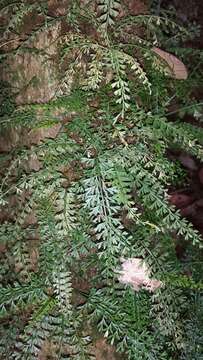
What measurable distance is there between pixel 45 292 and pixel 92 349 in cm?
24

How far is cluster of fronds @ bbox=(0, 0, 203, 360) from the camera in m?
1.11

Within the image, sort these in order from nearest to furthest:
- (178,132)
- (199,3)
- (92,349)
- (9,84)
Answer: (178,132)
(92,349)
(9,84)
(199,3)

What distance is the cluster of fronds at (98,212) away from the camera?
1109mm

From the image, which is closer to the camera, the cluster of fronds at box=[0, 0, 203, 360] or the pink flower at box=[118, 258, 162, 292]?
the cluster of fronds at box=[0, 0, 203, 360]

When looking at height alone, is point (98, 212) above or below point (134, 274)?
above

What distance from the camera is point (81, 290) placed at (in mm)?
1322

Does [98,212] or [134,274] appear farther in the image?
[134,274]

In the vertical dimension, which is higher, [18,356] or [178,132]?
[178,132]

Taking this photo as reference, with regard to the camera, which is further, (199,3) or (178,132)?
(199,3)

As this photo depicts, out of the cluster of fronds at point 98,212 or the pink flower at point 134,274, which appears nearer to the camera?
the cluster of fronds at point 98,212

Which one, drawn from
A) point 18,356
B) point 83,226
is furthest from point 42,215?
point 18,356

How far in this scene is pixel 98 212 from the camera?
1081 millimetres

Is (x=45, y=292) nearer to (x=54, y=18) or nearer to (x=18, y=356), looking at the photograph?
(x=18, y=356)

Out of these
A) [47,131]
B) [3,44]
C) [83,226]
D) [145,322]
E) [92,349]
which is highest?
[3,44]
